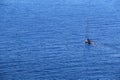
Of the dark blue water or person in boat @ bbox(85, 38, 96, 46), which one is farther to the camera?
person in boat @ bbox(85, 38, 96, 46)

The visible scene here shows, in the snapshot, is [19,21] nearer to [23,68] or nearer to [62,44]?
[62,44]

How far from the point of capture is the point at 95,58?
156 feet

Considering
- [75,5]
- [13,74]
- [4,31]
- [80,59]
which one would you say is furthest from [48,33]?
[75,5]

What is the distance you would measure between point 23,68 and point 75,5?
35.8 m

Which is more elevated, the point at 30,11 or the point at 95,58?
the point at 30,11

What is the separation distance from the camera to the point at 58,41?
53.5 metres

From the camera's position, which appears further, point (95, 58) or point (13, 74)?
point (95, 58)

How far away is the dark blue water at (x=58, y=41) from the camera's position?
4341 centimetres

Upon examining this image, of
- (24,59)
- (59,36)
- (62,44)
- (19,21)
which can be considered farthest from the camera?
(19,21)

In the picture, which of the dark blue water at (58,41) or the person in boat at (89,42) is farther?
the person in boat at (89,42)

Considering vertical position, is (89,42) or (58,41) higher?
(58,41)

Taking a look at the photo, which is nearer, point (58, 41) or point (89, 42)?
point (89, 42)

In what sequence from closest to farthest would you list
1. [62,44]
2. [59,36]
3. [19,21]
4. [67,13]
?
[62,44]
[59,36]
[19,21]
[67,13]

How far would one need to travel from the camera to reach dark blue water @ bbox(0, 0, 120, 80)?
4341 cm
